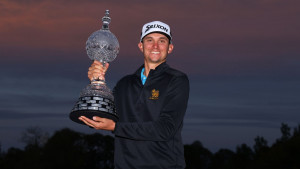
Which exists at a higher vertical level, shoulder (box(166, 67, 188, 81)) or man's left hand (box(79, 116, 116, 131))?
shoulder (box(166, 67, 188, 81))

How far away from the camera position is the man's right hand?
7.56m

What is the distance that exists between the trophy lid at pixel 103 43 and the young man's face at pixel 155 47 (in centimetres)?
107

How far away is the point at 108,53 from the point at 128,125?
2158 millimetres

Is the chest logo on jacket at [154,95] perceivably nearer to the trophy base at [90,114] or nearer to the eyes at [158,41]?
the trophy base at [90,114]

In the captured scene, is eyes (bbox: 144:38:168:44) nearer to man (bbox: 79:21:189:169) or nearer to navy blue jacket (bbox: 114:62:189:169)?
man (bbox: 79:21:189:169)

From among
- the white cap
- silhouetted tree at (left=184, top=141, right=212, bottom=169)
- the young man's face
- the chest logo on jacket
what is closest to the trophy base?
the chest logo on jacket

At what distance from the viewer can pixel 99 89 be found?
7.32 m

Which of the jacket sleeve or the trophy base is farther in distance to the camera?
the trophy base

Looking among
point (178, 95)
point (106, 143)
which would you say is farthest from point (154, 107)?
point (106, 143)

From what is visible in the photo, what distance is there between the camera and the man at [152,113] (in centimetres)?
657

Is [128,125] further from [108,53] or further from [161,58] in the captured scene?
[108,53]

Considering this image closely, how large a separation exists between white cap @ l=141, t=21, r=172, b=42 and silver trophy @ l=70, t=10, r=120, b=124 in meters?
1.06

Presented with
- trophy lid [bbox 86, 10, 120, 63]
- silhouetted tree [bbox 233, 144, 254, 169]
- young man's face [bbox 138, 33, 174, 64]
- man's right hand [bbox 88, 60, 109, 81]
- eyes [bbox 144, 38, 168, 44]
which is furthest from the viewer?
silhouetted tree [bbox 233, 144, 254, 169]

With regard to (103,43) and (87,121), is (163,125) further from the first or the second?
(103,43)
